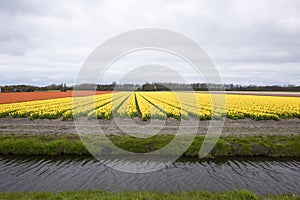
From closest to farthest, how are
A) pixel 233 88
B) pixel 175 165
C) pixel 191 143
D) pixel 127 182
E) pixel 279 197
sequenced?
pixel 279 197 < pixel 127 182 < pixel 175 165 < pixel 191 143 < pixel 233 88

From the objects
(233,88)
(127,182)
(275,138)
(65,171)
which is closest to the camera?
(127,182)

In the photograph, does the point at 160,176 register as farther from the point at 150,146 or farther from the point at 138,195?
the point at 150,146

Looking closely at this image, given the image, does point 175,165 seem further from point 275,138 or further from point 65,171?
point 275,138

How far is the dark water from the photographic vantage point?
8.23 metres

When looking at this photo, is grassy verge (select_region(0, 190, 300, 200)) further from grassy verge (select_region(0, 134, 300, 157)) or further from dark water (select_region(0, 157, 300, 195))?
grassy verge (select_region(0, 134, 300, 157))

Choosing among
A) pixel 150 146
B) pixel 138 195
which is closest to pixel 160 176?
pixel 138 195

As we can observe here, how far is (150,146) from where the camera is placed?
41.9 ft

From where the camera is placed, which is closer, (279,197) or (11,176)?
(279,197)

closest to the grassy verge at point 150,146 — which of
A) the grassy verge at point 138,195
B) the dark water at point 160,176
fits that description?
the dark water at point 160,176

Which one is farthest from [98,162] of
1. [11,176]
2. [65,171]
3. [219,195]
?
[219,195]

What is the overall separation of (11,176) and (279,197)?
1011 cm

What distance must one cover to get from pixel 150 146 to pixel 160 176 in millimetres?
3585

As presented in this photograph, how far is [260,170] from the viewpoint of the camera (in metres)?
10.0

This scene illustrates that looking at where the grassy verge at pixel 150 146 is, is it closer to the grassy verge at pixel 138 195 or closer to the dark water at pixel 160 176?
the dark water at pixel 160 176
